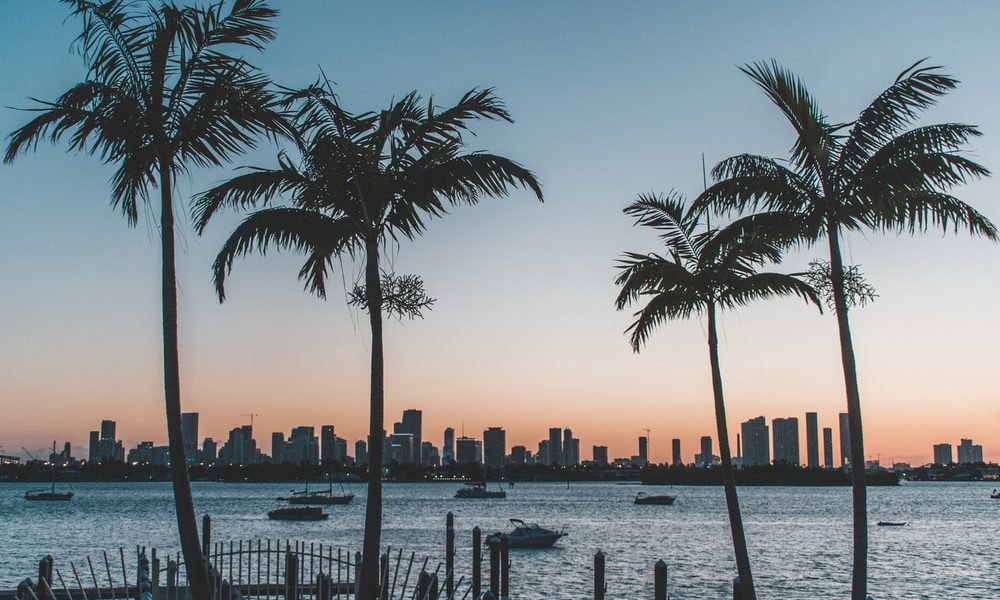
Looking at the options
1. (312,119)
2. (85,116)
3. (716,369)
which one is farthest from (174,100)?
(716,369)

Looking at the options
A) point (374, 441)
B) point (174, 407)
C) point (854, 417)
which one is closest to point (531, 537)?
point (854, 417)

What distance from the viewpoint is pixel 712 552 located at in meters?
74.2

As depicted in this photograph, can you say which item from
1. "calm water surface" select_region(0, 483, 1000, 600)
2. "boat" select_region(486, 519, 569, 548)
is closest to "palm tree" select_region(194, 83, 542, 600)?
"calm water surface" select_region(0, 483, 1000, 600)

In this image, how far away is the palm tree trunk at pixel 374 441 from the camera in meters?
11.9

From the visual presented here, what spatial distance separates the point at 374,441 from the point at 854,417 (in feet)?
22.7

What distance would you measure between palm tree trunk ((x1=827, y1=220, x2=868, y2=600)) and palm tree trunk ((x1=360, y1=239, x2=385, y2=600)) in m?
6.60

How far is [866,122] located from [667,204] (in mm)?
4901

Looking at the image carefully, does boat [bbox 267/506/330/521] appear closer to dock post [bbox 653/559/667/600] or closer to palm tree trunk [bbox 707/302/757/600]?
palm tree trunk [bbox 707/302/757/600]

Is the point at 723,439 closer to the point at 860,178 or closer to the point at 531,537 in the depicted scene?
the point at 860,178

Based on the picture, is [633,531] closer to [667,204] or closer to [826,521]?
[826,521]

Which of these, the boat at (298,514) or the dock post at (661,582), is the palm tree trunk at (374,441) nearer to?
the dock post at (661,582)

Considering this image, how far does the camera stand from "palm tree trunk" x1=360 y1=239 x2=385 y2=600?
11.9 m

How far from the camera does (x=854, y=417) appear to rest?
1388 centimetres

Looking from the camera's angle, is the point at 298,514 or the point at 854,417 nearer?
the point at 854,417
